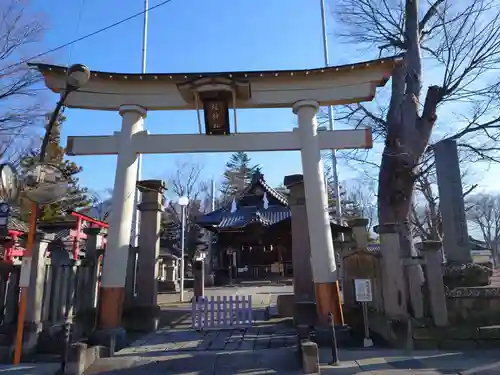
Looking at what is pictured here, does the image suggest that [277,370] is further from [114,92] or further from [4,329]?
[114,92]

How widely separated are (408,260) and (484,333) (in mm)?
1846

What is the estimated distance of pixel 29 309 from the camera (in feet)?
23.0

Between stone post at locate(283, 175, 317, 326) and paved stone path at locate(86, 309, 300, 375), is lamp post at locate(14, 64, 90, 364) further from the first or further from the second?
stone post at locate(283, 175, 317, 326)

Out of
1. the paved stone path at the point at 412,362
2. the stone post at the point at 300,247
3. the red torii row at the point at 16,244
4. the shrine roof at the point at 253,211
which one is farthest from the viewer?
the shrine roof at the point at 253,211

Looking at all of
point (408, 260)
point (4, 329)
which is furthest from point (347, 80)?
point (4, 329)

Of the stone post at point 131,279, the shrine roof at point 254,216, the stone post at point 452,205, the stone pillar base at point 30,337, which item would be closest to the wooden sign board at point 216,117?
the stone post at point 131,279

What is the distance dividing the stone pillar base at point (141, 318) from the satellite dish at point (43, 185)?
372cm

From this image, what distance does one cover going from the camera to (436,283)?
22.9 feet

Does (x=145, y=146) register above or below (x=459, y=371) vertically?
above

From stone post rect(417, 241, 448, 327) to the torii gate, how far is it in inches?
72.9

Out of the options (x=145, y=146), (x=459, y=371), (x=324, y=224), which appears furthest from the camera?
(x=145, y=146)

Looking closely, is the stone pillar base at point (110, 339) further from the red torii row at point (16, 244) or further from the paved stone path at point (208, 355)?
the red torii row at point (16, 244)

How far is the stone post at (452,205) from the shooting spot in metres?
8.40

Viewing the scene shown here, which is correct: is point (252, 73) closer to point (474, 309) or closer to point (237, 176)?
point (474, 309)
